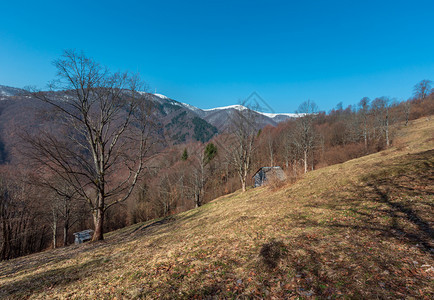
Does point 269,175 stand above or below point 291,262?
above

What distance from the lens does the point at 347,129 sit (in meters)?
53.9

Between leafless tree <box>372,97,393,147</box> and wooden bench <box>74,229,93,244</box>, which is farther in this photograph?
leafless tree <box>372,97,393,147</box>

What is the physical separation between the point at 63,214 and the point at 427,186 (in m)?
34.7

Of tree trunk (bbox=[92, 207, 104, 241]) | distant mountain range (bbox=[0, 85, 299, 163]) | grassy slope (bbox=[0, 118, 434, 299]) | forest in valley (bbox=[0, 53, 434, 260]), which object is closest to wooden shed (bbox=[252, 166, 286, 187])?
forest in valley (bbox=[0, 53, 434, 260])

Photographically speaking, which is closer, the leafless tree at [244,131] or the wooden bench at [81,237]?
the leafless tree at [244,131]

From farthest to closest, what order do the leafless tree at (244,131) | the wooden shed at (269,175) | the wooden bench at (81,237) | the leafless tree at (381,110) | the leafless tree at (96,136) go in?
the leafless tree at (381,110)
the wooden bench at (81,237)
the leafless tree at (244,131)
the wooden shed at (269,175)
the leafless tree at (96,136)

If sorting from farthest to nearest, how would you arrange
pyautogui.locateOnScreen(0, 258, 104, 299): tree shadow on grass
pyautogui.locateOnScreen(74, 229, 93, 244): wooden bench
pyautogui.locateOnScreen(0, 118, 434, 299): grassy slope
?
pyautogui.locateOnScreen(74, 229, 93, 244): wooden bench, pyautogui.locateOnScreen(0, 258, 104, 299): tree shadow on grass, pyautogui.locateOnScreen(0, 118, 434, 299): grassy slope

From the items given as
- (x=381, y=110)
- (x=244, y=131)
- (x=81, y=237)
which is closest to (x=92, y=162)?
(x=244, y=131)

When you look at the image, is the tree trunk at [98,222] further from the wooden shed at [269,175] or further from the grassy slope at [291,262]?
the wooden shed at [269,175]

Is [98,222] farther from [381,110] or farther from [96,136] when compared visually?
[381,110]

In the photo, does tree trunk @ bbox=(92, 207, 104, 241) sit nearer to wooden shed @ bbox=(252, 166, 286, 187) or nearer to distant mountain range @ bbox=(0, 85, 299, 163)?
distant mountain range @ bbox=(0, 85, 299, 163)

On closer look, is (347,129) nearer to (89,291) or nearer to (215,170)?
(215,170)

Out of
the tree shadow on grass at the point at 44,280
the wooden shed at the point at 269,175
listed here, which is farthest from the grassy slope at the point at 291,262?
the wooden shed at the point at 269,175

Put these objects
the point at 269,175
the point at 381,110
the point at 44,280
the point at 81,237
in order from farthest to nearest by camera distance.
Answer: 1. the point at 381,110
2. the point at 81,237
3. the point at 269,175
4. the point at 44,280
